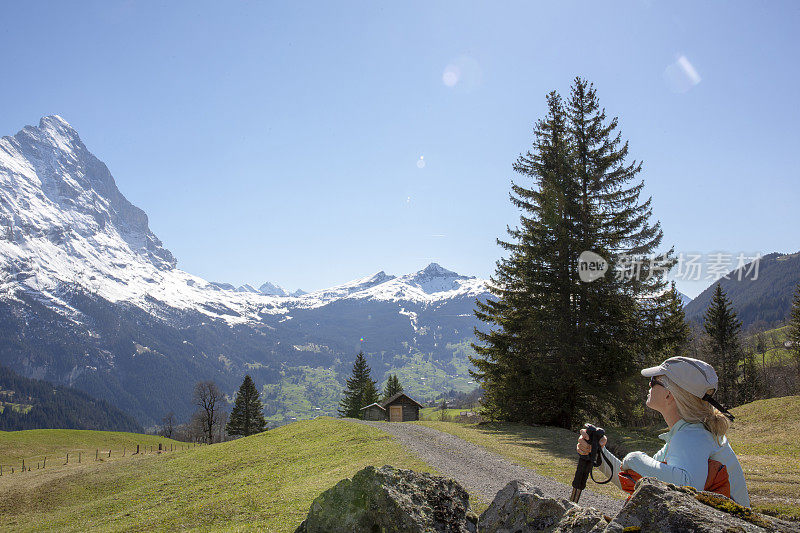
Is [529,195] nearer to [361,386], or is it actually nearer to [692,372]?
[692,372]

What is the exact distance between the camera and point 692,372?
336 cm

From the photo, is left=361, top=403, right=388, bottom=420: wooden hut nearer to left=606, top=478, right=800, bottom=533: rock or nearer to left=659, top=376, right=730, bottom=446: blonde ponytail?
left=659, top=376, right=730, bottom=446: blonde ponytail


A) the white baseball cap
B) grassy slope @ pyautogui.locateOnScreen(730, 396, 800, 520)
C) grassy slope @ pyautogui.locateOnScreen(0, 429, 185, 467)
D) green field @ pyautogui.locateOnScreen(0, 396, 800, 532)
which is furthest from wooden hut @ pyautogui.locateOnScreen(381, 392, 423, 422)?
the white baseball cap

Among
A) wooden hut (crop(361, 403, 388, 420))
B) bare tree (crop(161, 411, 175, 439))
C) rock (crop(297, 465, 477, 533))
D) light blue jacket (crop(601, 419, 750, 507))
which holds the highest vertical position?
light blue jacket (crop(601, 419, 750, 507))

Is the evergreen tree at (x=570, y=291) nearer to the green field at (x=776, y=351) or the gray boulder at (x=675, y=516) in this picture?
the gray boulder at (x=675, y=516)

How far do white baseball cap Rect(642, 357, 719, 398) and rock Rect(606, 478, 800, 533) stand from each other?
2.59 ft

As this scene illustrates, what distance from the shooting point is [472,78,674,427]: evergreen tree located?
2530 centimetres

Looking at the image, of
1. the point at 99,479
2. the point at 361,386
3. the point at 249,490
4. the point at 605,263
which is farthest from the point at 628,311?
the point at 361,386

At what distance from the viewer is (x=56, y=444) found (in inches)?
2408

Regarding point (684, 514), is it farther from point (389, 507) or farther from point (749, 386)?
A: point (749, 386)

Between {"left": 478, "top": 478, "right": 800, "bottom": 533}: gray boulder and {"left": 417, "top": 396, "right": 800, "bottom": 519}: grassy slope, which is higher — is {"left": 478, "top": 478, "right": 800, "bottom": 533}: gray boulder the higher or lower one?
the higher one

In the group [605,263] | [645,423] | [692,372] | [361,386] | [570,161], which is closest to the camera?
[692,372]

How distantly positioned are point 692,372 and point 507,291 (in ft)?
88.1

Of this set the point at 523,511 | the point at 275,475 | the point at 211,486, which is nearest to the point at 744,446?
the point at 523,511
